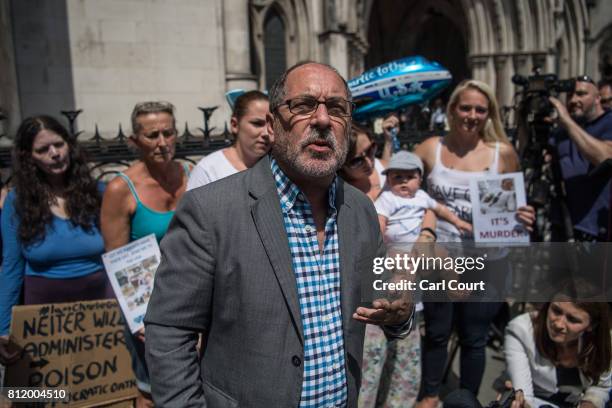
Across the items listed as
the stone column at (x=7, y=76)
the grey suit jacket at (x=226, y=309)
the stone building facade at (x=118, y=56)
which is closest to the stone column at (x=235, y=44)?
the stone building facade at (x=118, y=56)

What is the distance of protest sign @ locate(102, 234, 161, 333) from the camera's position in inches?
103

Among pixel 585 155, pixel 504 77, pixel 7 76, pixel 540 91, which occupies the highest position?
pixel 504 77

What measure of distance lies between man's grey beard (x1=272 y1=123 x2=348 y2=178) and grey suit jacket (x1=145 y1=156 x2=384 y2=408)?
22 cm

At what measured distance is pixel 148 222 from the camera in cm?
279

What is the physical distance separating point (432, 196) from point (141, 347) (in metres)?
2.23

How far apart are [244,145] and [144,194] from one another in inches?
26.8

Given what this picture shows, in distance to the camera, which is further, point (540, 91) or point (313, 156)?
point (540, 91)

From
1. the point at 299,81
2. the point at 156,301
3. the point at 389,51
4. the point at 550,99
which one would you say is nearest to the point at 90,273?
the point at 156,301

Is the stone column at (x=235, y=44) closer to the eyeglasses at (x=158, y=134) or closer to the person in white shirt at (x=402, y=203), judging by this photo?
the eyeglasses at (x=158, y=134)

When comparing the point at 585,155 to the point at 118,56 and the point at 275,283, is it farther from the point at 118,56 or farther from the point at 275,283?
the point at 118,56

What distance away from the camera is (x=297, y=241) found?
175cm

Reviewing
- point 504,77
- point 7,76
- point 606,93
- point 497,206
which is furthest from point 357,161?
point 504,77

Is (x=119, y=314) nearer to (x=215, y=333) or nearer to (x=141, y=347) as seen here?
(x=141, y=347)

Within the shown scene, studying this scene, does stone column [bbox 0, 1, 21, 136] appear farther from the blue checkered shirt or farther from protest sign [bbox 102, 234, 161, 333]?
the blue checkered shirt
